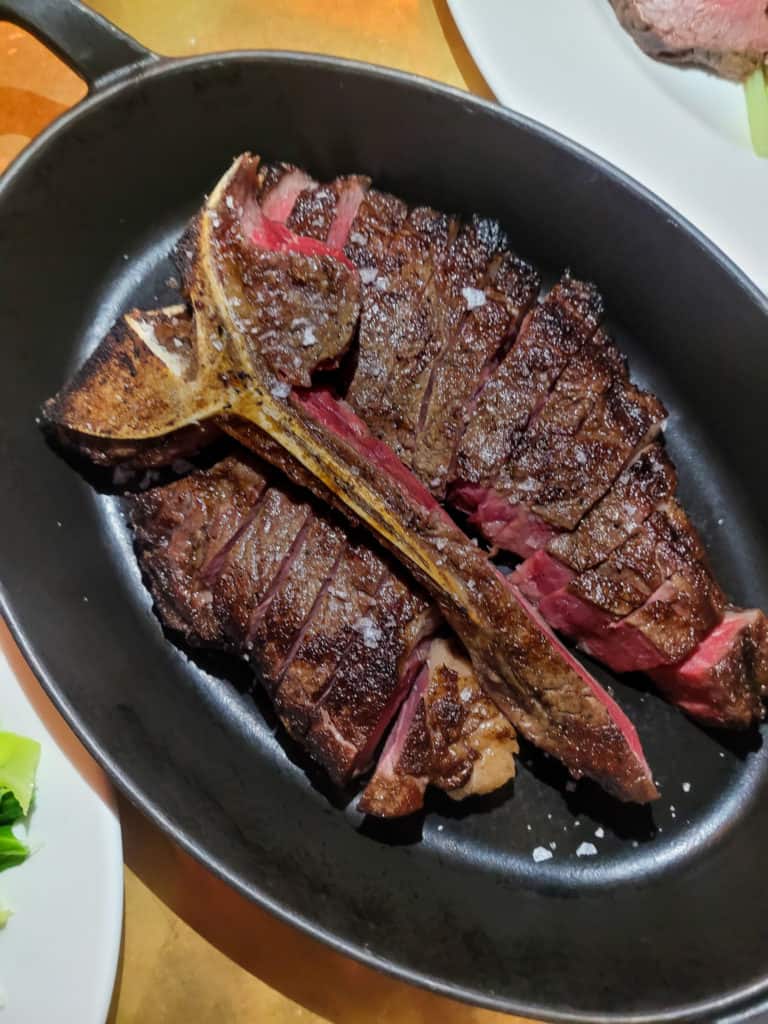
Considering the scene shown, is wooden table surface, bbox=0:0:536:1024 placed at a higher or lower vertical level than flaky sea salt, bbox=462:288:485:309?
lower

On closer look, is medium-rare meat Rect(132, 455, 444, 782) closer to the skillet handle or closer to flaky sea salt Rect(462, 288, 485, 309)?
flaky sea salt Rect(462, 288, 485, 309)

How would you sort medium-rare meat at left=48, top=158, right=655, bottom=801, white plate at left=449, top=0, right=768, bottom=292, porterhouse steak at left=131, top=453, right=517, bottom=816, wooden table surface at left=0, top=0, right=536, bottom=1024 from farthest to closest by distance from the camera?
white plate at left=449, top=0, right=768, bottom=292
wooden table surface at left=0, top=0, right=536, bottom=1024
porterhouse steak at left=131, top=453, right=517, bottom=816
medium-rare meat at left=48, top=158, right=655, bottom=801

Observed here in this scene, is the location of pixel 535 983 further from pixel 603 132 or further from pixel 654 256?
pixel 603 132

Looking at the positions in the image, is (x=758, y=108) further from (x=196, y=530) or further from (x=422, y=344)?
(x=196, y=530)

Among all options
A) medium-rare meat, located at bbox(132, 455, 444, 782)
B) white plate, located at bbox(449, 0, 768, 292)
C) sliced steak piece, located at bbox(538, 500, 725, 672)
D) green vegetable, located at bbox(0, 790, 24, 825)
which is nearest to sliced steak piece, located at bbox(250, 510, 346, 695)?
medium-rare meat, located at bbox(132, 455, 444, 782)

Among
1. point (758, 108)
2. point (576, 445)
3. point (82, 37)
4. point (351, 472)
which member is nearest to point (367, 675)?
point (351, 472)

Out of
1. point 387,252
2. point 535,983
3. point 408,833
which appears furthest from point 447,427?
point 535,983

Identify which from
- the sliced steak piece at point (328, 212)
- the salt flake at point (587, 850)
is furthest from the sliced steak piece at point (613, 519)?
the sliced steak piece at point (328, 212)

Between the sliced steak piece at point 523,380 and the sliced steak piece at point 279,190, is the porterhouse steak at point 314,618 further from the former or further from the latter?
the sliced steak piece at point 279,190
